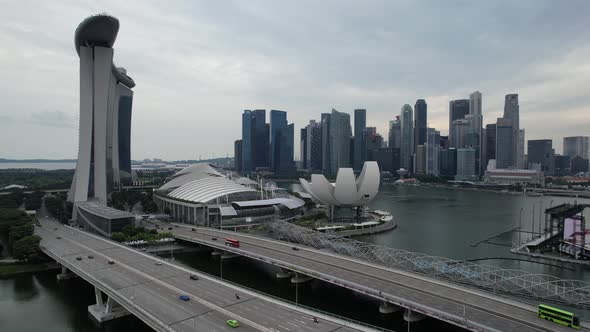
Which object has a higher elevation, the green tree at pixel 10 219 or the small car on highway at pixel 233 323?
the green tree at pixel 10 219

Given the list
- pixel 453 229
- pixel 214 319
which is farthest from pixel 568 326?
pixel 453 229

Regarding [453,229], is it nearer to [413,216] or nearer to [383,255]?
[413,216]

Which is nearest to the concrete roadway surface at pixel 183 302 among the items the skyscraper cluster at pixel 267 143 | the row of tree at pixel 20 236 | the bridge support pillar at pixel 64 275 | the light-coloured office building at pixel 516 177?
the bridge support pillar at pixel 64 275

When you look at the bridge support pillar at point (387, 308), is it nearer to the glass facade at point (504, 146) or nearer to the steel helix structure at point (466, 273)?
the steel helix structure at point (466, 273)

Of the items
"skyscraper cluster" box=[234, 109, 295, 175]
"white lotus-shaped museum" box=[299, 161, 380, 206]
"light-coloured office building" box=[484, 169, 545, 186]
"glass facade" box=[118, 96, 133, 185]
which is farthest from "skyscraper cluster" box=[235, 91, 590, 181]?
"white lotus-shaped museum" box=[299, 161, 380, 206]

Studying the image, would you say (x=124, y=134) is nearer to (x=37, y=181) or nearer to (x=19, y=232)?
(x=37, y=181)

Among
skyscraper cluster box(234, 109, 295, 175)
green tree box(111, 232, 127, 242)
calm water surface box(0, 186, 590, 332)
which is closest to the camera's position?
→ calm water surface box(0, 186, 590, 332)

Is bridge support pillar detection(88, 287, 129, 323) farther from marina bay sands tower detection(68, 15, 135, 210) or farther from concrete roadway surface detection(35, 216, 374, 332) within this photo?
marina bay sands tower detection(68, 15, 135, 210)
